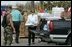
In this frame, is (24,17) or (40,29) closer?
(40,29)

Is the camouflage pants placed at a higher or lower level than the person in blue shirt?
lower

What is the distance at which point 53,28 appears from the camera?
527 inches

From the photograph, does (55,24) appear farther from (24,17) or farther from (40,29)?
(24,17)

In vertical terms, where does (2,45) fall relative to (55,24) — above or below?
below

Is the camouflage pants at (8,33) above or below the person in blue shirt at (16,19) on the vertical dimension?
below

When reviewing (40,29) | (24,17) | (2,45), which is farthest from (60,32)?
(24,17)

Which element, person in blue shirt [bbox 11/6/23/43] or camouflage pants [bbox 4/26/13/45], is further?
person in blue shirt [bbox 11/6/23/43]

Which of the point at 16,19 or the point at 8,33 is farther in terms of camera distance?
the point at 16,19

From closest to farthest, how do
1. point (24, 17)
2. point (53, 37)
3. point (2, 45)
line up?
1. point (53, 37)
2. point (2, 45)
3. point (24, 17)

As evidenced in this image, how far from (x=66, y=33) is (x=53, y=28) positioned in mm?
537

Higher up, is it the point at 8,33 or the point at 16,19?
the point at 16,19

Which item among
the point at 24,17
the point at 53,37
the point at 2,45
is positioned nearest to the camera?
the point at 53,37

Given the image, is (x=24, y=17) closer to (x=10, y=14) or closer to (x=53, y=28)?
(x=10, y=14)

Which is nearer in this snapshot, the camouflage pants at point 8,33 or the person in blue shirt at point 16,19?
the camouflage pants at point 8,33
